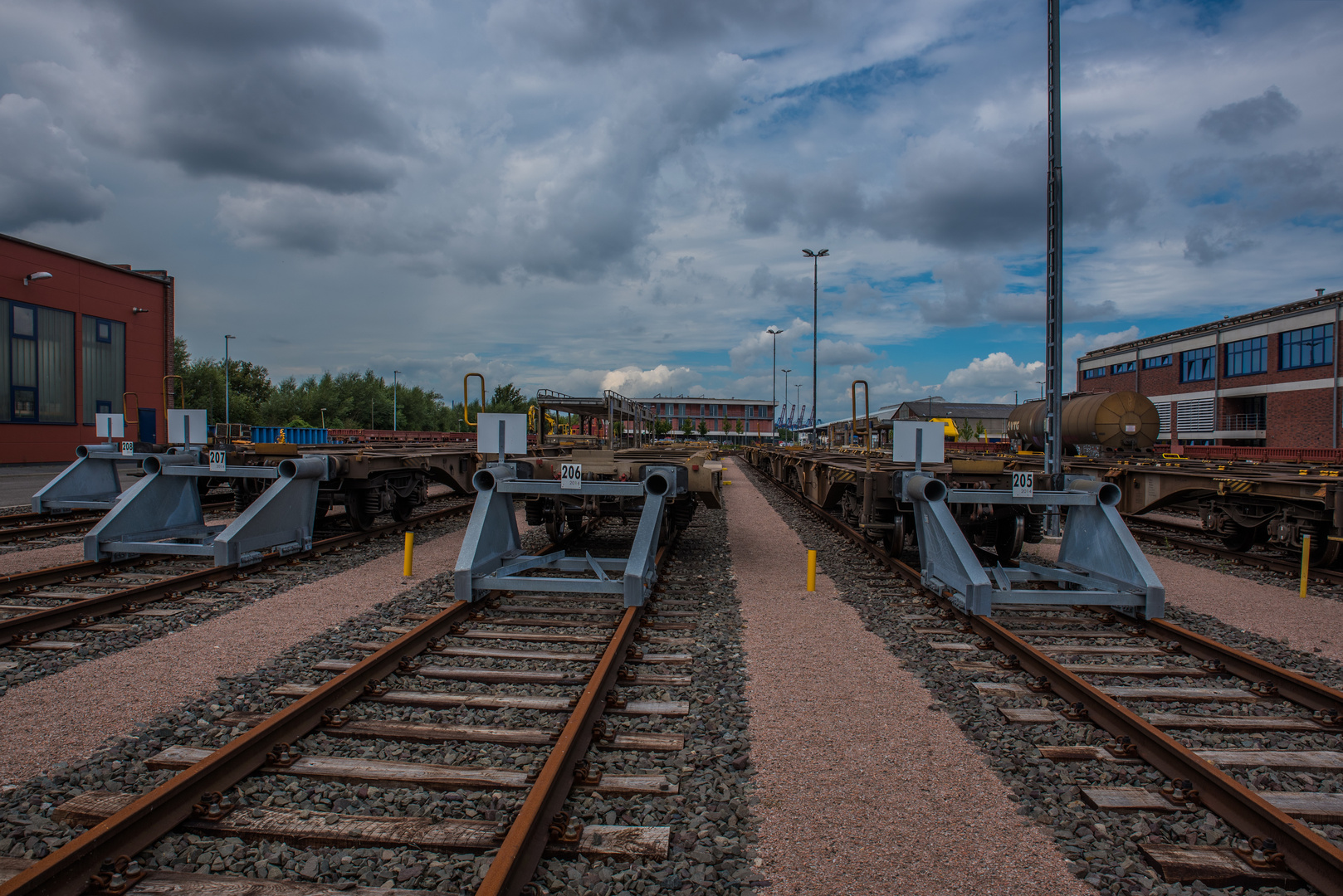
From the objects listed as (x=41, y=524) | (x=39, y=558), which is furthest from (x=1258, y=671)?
(x=41, y=524)

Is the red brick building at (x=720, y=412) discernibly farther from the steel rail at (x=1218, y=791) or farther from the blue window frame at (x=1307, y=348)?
the steel rail at (x=1218, y=791)

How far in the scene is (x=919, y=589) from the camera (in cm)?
707

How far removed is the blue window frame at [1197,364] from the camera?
42000 millimetres

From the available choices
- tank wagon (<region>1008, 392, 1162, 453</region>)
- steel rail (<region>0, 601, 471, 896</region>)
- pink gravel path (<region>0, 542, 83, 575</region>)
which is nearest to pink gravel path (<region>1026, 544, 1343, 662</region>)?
tank wagon (<region>1008, 392, 1162, 453</region>)


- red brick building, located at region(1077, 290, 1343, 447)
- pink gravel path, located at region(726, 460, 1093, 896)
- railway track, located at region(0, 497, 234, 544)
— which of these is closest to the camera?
pink gravel path, located at region(726, 460, 1093, 896)

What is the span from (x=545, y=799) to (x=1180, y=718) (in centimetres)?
370

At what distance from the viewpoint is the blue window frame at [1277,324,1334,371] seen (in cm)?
3359

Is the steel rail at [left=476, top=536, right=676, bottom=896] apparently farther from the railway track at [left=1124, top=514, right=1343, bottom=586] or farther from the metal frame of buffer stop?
the railway track at [left=1124, top=514, right=1343, bottom=586]

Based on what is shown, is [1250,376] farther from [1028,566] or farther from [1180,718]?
[1180,718]

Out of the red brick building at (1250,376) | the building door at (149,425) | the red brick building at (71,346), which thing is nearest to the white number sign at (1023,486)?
the red brick building at (71,346)

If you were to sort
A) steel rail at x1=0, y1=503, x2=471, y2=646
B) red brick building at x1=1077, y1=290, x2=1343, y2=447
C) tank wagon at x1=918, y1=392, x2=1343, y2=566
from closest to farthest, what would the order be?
steel rail at x1=0, y1=503, x2=471, y2=646 < tank wagon at x1=918, y1=392, x2=1343, y2=566 < red brick building at x1=1077, y1=290, x2=1343, y2=447

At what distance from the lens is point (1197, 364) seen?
142ft

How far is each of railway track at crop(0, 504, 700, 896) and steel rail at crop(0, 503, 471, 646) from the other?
8.43 ft

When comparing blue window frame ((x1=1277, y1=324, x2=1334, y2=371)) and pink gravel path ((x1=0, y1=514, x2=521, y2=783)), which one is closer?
pink gravel path ((x1=0, y1=514, x2=521, y2=783))
